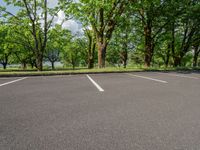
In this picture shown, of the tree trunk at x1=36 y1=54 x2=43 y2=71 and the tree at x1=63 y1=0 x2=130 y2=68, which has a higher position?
the tree at x1=63 y1=0 x2=130 y2=68

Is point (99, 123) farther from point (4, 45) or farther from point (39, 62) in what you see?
point (4, 45)

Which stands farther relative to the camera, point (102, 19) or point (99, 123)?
point (102, 19)

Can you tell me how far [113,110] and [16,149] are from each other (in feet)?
8.48

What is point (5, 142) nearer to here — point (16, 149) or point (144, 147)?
point (16, 149)

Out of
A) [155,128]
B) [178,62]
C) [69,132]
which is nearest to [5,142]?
[69,132]

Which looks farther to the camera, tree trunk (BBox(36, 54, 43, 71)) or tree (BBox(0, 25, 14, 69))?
tree (BBox(0, 25, 14, 69))

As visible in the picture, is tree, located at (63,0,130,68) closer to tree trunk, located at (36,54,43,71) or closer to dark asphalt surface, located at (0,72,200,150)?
tree trunk, located at (36,54,43,71)

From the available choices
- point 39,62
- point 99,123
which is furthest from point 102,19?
point 99,123

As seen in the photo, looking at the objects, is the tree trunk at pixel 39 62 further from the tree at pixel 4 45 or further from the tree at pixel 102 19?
the tree at pixel 102 19

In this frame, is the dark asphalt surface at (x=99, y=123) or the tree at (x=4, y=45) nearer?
the dark asphalt surface at (x=99, y=123)

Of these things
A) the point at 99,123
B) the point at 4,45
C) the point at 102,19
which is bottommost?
the point at 99,123

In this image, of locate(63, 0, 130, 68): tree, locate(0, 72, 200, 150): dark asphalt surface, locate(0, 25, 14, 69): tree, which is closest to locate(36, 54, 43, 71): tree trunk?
locate(0, 25, 14, 69): tree

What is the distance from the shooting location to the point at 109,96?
6.98 metres

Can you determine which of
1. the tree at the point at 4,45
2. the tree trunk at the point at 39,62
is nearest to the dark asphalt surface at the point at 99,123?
the tree trunk at the point at 39,62
